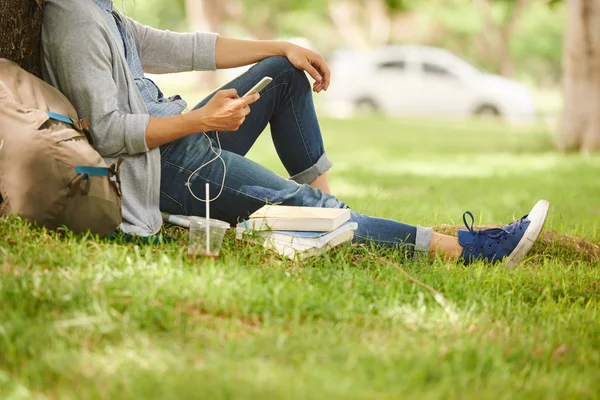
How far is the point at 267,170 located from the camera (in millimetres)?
3807

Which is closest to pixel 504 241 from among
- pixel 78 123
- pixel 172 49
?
pixel 172 49

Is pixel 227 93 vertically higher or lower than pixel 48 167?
higher

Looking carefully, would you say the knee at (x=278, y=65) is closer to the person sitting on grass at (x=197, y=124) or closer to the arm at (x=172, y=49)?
the person sitting on grass at (x=197, y=124)

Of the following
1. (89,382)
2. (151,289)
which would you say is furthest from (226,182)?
(89,382)

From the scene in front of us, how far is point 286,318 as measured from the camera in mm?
2807

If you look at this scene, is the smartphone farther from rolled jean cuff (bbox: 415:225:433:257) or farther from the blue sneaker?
the blue sneaker

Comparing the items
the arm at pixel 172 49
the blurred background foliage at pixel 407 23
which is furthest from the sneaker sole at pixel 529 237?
the blurred background foliage at pixel 407 23

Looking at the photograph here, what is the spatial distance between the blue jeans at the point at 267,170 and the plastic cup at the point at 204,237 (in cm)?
17

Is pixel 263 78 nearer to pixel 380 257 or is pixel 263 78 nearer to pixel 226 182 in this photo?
pixel 226 182

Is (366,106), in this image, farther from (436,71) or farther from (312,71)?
(312,71)

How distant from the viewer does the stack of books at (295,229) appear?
11.5 feet

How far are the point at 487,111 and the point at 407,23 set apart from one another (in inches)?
623

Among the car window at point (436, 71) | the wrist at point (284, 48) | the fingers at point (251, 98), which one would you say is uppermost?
the car window at point (436, 71)

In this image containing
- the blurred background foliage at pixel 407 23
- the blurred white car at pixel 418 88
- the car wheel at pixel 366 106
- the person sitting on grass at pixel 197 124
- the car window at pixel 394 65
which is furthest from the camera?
the blurred background foliage at pixel 407 23
